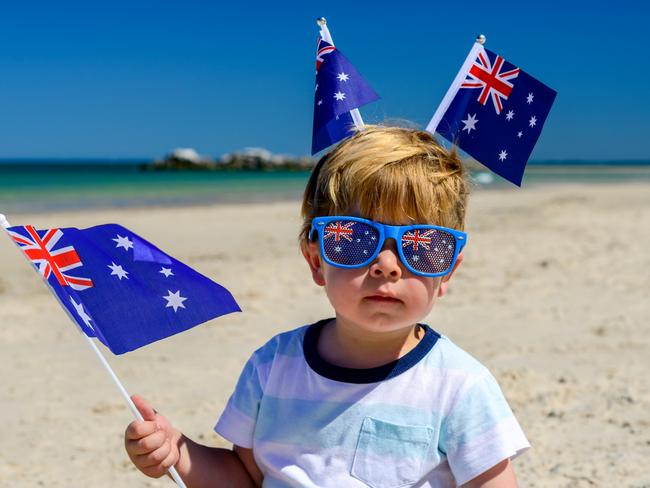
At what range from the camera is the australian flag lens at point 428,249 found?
172cm

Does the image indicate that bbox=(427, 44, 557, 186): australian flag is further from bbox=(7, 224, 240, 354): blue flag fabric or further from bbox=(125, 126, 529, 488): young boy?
bbox=(7, 224, 240, 354): blue flag fabric

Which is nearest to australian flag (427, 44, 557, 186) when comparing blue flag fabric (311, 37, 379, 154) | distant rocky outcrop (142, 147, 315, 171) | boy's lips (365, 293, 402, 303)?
blue flag fabric (311, 37, 379, 154)

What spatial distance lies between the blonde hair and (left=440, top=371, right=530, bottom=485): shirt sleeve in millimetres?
426

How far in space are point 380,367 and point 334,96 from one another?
89cm

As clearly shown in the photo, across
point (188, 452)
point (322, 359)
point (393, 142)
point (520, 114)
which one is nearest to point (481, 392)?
point (322, 359)

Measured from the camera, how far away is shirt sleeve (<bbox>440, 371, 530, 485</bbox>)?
172cm

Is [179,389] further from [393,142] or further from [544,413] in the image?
[393,142]

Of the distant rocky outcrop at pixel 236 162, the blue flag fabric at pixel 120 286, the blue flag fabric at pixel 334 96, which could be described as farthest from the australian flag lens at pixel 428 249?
the distant rocky outcrop at pixel 236 162

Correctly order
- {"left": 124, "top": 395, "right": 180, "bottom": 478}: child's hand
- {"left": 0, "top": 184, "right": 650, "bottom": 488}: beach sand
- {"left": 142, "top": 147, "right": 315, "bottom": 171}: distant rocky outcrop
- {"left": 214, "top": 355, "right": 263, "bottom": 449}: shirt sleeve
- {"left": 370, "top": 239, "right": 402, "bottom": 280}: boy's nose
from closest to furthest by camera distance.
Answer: {"left": 370, "top": 239, "right": 402, "bottom": 280}: boy's nose, {"left": 124, "top": 395, "right": 180, "bottom": 478}: child's hand, {"left": 214, "top": 355, "right": 263, "bottom": 449}: shirt sleeve, {"left": 0, "top": 184, "right": 650, "bottom": 488}: beach sand, {"left": 142, "top": 147, "right": 315, "bottom": 171}: distant rocky outcrop

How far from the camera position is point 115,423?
346 centimetres

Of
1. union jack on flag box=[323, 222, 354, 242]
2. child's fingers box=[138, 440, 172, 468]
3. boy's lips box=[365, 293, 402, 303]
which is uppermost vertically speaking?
union jack on flag box=[323, 222, 354, 242]

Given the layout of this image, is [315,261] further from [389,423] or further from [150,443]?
[150,443]

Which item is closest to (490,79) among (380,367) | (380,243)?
(380,243)

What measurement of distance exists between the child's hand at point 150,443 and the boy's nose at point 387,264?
657mm
